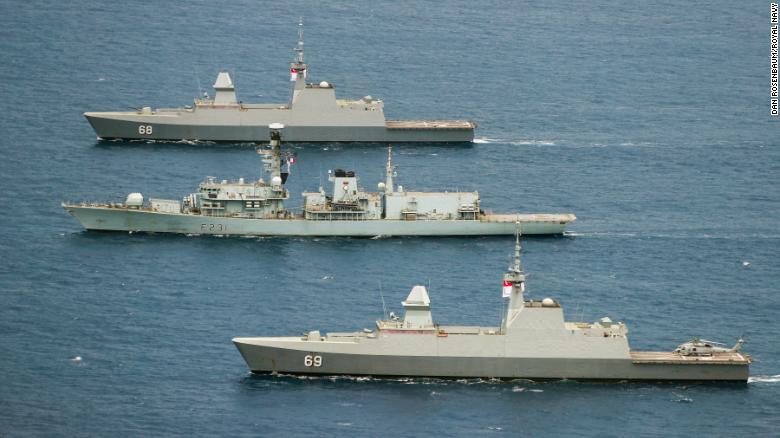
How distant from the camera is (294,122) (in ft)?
635

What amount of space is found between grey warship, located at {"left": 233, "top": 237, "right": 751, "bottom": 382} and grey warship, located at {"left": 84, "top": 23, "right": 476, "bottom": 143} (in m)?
61.8

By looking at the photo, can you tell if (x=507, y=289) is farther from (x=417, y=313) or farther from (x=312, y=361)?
(x=312, y=361)

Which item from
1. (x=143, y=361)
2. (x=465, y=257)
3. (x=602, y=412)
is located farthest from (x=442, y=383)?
(x=465, y=257)

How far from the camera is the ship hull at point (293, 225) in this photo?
164 meters

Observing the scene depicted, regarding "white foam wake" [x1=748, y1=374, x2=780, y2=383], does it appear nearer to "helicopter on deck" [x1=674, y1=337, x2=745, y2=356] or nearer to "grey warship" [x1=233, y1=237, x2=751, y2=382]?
"helicopter on deck" [x1=674, y1=337, x2=745, y2=356]

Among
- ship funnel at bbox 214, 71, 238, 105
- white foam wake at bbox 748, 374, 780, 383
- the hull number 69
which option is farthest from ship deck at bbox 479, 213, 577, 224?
the hull number 69


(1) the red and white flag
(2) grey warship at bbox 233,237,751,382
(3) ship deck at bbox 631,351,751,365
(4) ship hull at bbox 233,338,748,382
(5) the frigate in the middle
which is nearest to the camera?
(2) grey warship at bbox 233,237,751,382

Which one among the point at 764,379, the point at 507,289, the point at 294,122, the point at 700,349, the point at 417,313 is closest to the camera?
the point at 417,313

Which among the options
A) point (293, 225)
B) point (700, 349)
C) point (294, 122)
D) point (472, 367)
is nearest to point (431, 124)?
point (294, 122)

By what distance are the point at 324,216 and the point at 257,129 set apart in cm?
2939

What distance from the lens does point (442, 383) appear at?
132000 millimetres

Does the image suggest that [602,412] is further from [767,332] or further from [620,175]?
[620,175]

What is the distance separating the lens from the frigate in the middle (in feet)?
540

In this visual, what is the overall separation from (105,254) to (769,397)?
49535 mm
